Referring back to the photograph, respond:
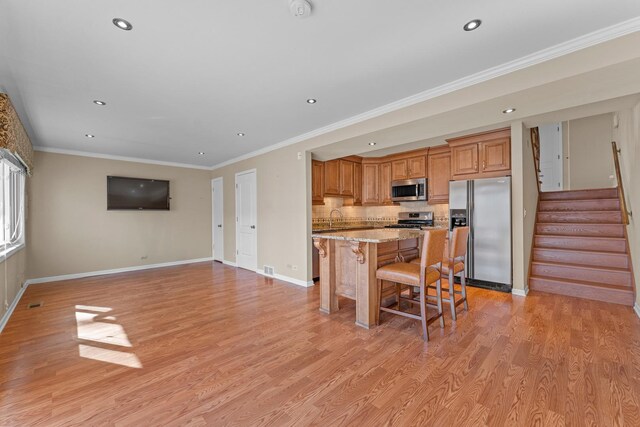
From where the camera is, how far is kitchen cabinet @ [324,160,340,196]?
17.7 feet

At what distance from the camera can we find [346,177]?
19.1 ft

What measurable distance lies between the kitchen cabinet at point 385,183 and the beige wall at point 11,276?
19.4ft

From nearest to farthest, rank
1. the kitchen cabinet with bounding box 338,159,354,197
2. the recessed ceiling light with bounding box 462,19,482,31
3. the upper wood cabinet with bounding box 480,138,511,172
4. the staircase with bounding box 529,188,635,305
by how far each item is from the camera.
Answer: the recessed ceiling light with bounding box 462,19,482,31, the staircase with bounding box 529,188,635,305, the upper wood cabinet with bounding box 480,138,511,172, the kitchen cabinet with bounding box 338,159,354,197

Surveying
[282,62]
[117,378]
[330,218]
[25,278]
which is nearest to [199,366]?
[117,378]

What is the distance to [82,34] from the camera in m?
1.99

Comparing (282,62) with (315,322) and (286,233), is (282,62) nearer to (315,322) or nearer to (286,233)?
(315,322)

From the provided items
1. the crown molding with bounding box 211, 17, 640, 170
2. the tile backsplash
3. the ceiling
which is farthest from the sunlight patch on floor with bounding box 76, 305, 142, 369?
the tile backsplash

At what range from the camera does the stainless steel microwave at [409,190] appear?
538 cm

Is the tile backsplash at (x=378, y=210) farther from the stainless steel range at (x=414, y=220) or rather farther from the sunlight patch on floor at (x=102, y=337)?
the sunlight patch on floor at (x=102, y=337)

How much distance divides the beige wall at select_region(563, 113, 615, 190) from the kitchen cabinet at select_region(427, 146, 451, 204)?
12.1ft

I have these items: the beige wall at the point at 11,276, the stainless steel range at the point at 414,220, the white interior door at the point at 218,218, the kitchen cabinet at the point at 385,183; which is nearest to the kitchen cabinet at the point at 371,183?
the kitchen cabinet at the point at 385,183

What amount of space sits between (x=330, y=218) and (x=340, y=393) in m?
4.33

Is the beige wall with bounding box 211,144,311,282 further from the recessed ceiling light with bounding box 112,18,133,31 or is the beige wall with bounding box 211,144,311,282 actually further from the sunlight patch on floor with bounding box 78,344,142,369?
the recessed ceiling light with bounding box 112,18,133,31

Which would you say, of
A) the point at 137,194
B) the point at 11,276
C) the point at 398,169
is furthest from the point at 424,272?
the point at 137,194
